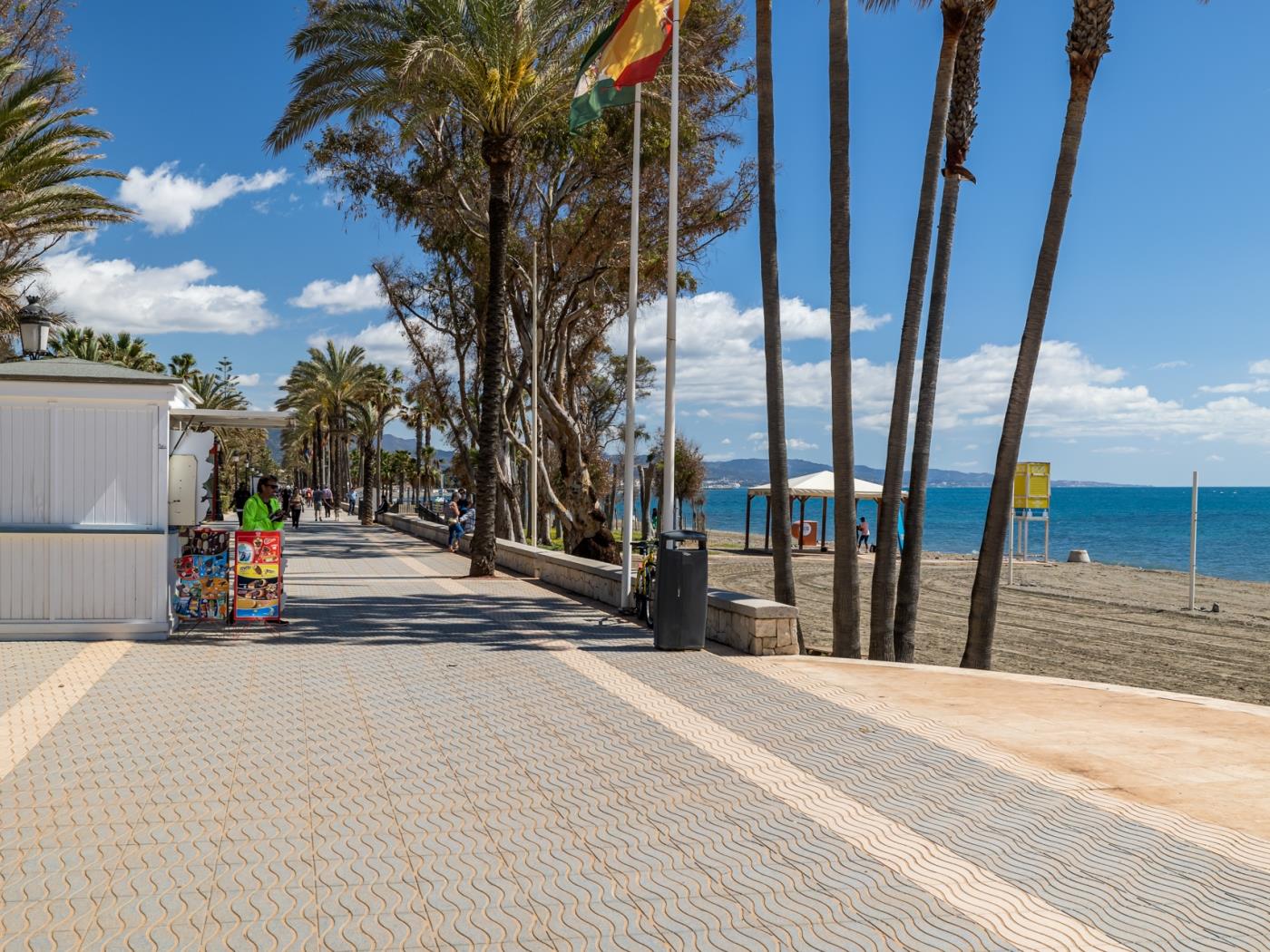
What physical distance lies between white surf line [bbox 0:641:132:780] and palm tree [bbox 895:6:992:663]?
9208 millimetres

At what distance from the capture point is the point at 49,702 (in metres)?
8.13

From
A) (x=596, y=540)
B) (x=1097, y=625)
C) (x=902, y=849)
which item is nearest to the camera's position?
(x=902, y=849)

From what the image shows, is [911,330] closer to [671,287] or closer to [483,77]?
[671,287]

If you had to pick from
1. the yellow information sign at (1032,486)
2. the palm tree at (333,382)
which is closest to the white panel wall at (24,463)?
the yellow information sign at (1032,486)

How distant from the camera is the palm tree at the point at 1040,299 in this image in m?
13.0

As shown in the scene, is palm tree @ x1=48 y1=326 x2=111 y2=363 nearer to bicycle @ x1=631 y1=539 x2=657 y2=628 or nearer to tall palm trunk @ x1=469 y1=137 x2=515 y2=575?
tall palm trunk @ x1=469 y1=137 x2=515 y2=575

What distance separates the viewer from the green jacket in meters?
12.4

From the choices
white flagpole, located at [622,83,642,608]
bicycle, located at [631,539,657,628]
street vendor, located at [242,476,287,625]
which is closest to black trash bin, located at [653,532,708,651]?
bicycle, located at [631,539,657,628]

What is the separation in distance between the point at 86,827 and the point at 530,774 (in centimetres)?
230

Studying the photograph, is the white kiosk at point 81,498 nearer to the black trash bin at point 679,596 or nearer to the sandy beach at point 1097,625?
the black trash bin at point 679,596

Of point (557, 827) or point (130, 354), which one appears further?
point (130, 354)

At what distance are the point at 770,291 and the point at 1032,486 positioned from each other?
91.0ft

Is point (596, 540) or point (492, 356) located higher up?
point (492, 356)

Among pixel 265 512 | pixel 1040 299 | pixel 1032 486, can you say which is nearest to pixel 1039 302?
pixel 1040 299
